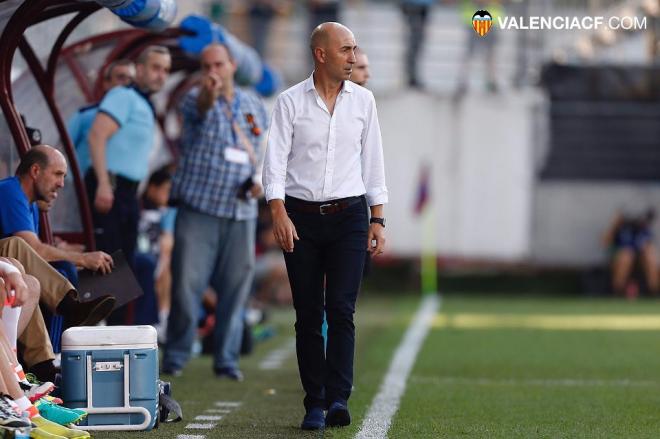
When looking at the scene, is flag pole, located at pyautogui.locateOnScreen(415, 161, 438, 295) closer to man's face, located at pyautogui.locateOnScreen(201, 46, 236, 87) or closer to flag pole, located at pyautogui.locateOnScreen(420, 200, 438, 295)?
flag pole, located at pyautogui.locateOnScreen(420, 200, 438, 295)

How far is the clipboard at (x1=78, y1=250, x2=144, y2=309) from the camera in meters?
8.90

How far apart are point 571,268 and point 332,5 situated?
6.97 m

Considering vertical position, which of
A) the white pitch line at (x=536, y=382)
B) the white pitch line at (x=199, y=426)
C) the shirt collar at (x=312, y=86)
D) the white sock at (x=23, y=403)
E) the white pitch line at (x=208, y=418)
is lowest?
the white pitch line at (x=536, y=382)

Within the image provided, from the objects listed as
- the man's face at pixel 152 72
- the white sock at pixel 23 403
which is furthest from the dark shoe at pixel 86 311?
the man's face at pixel 152 72

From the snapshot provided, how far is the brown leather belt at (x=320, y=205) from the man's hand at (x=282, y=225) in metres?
0.25

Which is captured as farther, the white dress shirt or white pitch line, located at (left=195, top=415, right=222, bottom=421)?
white pitch line, located at (left=195, top=415, right=222, bottom=421)

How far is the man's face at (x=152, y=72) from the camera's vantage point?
36.3 feet

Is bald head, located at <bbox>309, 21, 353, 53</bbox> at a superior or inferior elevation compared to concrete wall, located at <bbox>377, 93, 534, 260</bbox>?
superior

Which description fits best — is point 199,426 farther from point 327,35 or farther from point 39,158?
point 327,35

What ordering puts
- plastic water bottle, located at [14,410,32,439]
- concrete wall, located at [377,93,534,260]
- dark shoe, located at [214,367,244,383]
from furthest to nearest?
concrete wall, located at [377,93,534,260] < dark shoe, located at [214,367,244,383] < plastic water bottle, located at [14,410,32,439]

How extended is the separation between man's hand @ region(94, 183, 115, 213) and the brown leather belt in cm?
296

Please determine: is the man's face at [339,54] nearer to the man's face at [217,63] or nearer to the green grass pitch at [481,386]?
the green grass pitch at [481,386]

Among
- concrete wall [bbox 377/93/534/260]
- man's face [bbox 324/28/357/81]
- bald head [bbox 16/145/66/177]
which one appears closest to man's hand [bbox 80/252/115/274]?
bald head [bbox 16/145/66/177]

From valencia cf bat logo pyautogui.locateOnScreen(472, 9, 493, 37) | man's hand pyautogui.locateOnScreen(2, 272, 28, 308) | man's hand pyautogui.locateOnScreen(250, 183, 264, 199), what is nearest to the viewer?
man's hand pyautogui.locateOnScreen(2, 272, 28, 308)
